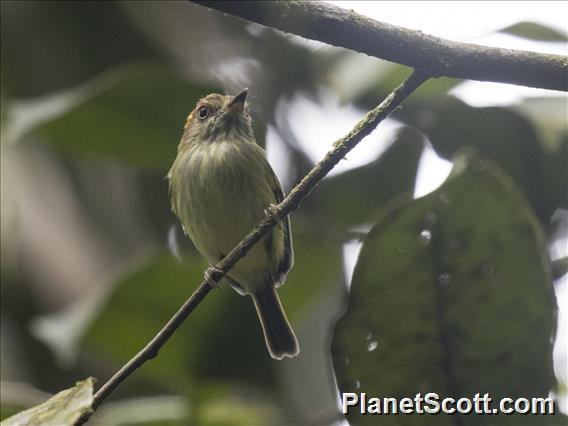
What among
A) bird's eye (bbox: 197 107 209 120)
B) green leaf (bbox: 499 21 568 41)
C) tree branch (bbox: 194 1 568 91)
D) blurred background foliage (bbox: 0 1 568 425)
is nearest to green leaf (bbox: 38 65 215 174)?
blurred background foliage (bbox: 0 1 568 425)

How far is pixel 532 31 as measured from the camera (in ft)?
7.06

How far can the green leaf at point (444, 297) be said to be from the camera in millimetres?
1304

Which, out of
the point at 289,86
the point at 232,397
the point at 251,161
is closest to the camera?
the point at 232,397

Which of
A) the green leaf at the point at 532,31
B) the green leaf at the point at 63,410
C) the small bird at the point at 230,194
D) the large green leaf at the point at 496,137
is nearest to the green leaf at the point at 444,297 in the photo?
the green leaf at the point at 63,410

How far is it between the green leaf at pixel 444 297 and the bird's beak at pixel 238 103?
1069 mm

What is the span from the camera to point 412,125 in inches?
94.0

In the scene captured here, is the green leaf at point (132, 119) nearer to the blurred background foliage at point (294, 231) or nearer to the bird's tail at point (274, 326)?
the blurred background foliage at point (294, 231)

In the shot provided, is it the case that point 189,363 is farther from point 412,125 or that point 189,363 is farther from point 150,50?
point 150,50

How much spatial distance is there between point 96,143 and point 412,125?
812mm

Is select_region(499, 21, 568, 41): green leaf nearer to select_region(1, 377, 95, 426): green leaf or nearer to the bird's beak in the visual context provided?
the bird's beak

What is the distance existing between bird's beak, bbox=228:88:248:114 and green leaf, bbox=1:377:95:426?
46.7 inches

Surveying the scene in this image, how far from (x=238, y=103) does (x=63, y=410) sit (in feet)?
5.00

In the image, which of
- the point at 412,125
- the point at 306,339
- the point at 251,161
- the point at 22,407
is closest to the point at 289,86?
the point at 251,161

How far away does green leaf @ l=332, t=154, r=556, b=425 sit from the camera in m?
1.30
